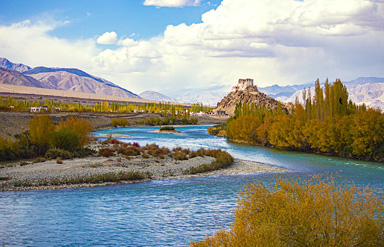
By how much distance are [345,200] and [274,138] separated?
49.0 metres

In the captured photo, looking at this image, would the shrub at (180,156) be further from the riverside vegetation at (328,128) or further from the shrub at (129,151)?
the riverside vegetation at (328,128)

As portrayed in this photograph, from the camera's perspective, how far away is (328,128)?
4838cm

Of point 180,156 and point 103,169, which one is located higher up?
point 180,156

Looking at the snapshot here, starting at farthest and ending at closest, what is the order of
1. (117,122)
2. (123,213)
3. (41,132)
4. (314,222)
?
(117,122) < (41,132) < (123,213) < (314,222)

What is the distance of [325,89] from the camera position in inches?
2148

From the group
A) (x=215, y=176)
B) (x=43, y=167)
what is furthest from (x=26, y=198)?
(x=215, y=176)

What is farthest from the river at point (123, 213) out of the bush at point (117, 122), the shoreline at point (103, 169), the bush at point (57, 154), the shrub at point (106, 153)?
the bush at point (117, 122)

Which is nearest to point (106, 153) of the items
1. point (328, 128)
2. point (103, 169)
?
point (103, 169)

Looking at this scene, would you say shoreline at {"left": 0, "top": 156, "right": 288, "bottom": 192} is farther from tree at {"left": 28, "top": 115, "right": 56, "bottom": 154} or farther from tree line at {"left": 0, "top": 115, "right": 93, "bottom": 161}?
tree at {"left": 28, "top": 115, "right": 56, "bottom": 154}

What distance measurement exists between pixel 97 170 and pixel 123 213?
11.8 meters

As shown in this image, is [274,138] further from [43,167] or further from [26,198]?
[26,198]

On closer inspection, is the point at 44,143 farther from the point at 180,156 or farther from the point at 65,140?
the point at 180,156

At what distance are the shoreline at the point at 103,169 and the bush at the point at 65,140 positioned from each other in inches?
150

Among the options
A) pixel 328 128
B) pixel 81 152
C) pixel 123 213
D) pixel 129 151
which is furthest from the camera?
pixel 328 128
